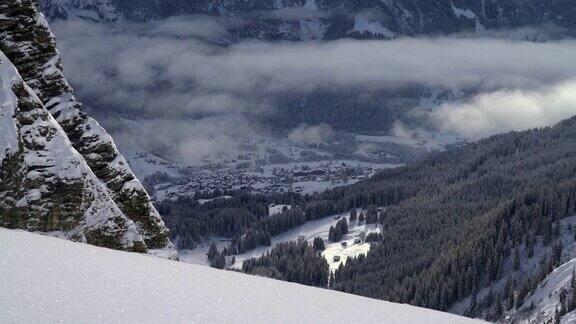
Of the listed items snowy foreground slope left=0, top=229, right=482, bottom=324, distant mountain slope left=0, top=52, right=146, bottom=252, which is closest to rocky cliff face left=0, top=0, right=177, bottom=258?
distant mountain slope left=0, top=52, right=146, bottom=252

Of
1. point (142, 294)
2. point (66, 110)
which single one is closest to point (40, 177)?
point (66, 110)

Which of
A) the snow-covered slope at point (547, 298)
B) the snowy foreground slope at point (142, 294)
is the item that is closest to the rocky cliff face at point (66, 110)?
the snowy foreground slope at point (142, 294)

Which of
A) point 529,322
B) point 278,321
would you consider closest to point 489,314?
point 529,322

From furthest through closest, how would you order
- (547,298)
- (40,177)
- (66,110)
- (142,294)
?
1. (547,298)
2. (66,110)
3. (40,177)
4. (142,294)

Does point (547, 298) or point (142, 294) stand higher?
point (142, 294)

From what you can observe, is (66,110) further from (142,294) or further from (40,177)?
(142,294)

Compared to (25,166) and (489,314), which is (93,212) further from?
(489,314)
